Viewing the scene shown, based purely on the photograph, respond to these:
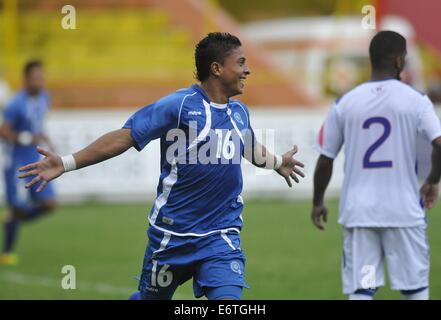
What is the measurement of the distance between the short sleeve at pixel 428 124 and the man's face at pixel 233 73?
1295 mm

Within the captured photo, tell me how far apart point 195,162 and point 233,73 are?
2.07 ft

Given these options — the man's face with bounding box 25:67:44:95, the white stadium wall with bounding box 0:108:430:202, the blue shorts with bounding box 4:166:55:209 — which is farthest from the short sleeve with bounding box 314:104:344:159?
the white stadium wall with bounding box 0:108:430:202

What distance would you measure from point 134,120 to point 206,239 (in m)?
0.89

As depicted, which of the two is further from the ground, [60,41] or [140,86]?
[60,41]

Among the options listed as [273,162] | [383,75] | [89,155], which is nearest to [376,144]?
[383,75]

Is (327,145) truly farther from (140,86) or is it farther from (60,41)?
(60,41)

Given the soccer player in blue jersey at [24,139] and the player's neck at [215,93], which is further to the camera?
the soccer player in blue jersey at [24,139]

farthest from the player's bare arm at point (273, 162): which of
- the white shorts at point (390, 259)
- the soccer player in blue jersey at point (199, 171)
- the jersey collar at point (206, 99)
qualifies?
the white shorts at point (390, 259)

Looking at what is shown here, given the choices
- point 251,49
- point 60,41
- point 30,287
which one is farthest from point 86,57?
point 30,287

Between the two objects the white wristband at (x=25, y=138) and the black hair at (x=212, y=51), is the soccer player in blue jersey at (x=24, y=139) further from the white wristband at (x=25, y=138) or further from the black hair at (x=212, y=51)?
the black hair at (x=212, y=51)

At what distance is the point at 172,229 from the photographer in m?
6.58

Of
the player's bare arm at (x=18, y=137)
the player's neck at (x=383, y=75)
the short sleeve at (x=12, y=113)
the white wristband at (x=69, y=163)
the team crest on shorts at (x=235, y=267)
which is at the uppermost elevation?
the short sleeve at (x=12, y=113)

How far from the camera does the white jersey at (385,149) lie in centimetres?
704

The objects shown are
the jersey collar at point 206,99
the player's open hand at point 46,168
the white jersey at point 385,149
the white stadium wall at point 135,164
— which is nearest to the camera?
the player's open hand at point 46,168
